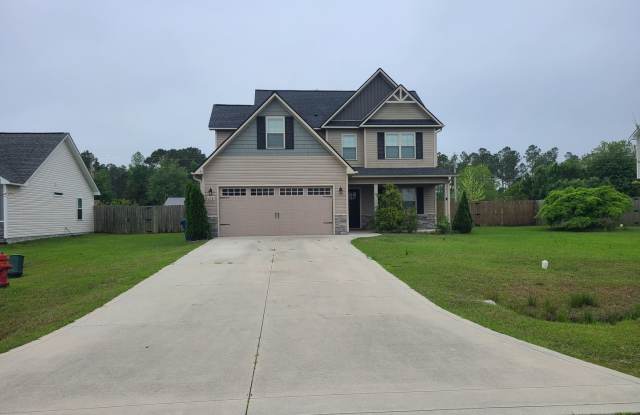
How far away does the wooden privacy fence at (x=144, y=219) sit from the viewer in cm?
2839

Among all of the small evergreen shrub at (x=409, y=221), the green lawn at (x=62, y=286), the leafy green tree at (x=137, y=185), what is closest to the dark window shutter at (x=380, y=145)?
the small evergreen shrub at (x=409, y=221)

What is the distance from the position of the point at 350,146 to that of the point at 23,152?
55.1ft

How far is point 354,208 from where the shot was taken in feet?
80.5

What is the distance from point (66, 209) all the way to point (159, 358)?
24.2m

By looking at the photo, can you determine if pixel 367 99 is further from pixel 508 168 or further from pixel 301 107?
pixel 508 168

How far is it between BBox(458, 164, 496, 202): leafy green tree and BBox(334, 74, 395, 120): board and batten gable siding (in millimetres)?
23691

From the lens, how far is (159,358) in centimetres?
514

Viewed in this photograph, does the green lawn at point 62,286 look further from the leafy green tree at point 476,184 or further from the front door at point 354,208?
the leafy green tree at point 476,184

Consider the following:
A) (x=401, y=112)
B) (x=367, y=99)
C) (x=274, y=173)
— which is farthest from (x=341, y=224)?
(x=367, y=99)

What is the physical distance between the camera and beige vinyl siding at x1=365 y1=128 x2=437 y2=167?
918 inches

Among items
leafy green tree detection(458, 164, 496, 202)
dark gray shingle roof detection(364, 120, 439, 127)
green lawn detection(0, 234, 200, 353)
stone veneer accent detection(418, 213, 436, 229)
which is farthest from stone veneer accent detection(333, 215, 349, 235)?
leafy green tree detection(458, 164, 496, 202)

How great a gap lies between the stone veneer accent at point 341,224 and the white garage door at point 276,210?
0.91 feet

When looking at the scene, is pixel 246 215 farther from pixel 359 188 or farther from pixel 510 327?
pixel 510 327

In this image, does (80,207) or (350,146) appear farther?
(80,207)
